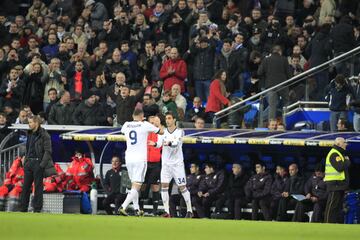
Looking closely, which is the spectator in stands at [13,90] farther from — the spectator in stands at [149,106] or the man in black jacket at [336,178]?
the man in black jacket at [336,178]

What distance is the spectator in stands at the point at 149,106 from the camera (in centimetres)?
2912

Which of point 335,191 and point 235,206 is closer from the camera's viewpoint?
point 335,191

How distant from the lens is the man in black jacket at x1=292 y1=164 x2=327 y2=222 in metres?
26.5

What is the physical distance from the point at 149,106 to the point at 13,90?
13.1ft

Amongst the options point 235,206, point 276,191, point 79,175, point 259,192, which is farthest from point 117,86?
point 276,191

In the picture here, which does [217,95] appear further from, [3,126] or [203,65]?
[3,126]

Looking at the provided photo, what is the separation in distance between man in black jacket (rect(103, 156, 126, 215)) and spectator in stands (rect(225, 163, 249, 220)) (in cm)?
234

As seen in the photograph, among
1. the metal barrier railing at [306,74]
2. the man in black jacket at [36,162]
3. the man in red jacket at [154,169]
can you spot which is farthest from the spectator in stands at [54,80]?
the metal barrier railing at [306,74]

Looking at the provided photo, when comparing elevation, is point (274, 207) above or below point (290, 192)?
below

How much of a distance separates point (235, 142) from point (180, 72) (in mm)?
3691

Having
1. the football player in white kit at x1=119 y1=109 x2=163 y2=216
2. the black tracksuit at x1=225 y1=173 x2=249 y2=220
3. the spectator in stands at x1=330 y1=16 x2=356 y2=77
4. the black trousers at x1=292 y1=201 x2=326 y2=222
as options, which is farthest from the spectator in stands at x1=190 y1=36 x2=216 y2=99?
the football player in white kit at x1=119 y1=109 x2=163 y2=216

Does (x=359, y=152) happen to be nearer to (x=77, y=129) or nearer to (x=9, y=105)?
(x=77, y=129)

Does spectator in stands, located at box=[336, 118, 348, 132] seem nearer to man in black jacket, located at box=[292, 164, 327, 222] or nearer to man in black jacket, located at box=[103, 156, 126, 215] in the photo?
man in black jacket, located at box=[292, 164, 327, 222]

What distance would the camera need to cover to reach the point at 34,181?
2653cm
